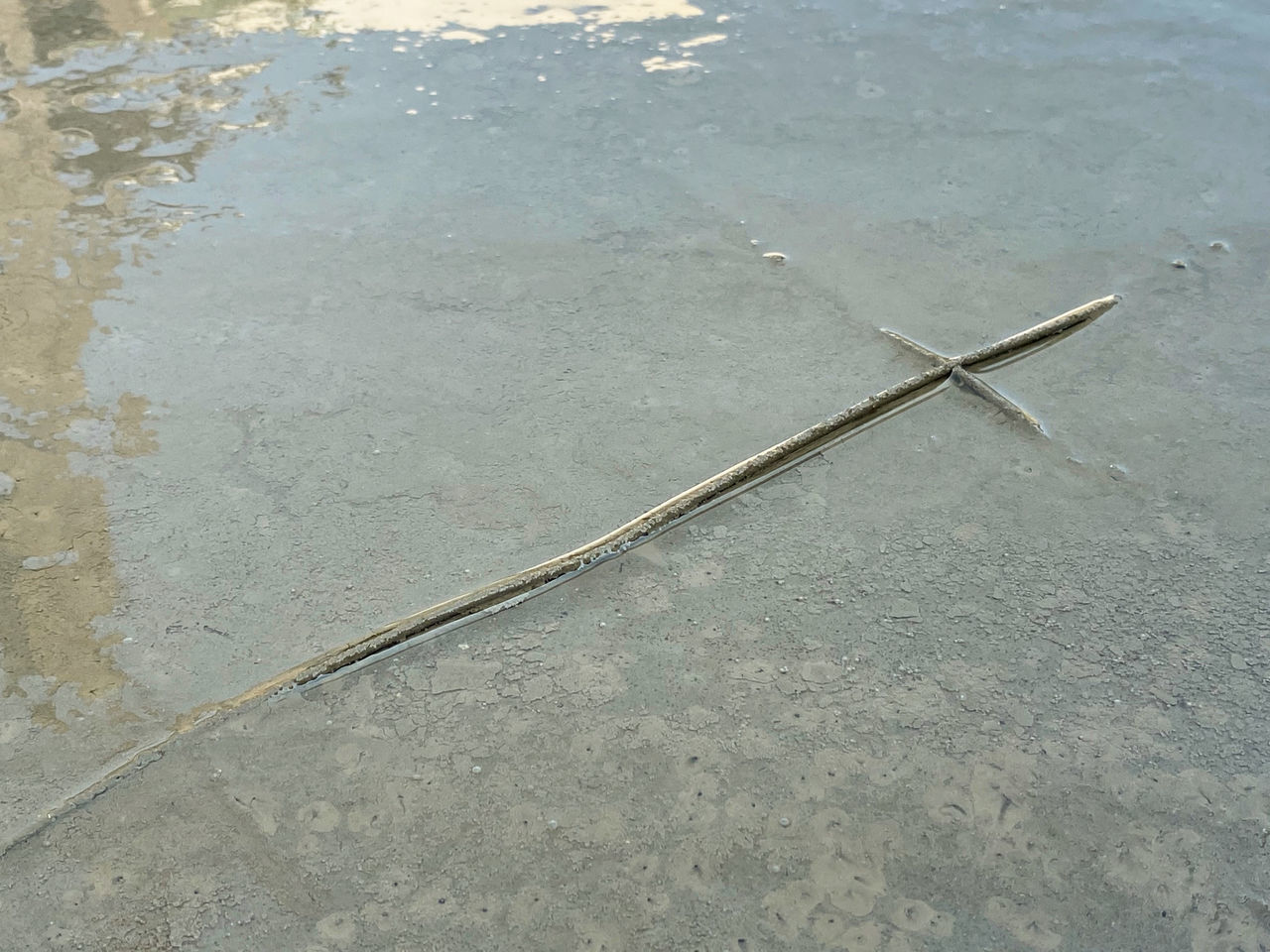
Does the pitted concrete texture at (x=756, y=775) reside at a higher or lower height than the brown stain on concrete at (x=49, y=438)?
lower

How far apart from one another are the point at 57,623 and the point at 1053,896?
141cm

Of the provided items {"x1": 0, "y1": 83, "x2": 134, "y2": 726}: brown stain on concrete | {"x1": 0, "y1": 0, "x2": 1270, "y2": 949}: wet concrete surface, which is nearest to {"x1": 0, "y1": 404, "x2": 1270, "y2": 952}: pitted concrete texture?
{"x1": 0, "y1": 0, "x2": 1270, "y2": 949}: wet concrete surface

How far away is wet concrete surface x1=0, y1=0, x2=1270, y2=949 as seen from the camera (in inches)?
53.2

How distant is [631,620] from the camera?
1.65 metres

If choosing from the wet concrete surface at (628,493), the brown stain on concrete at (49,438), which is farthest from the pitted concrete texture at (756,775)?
the brown stain on concrete at (49,438)

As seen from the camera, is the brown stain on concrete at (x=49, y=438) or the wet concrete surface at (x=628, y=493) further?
the brown stain on concrete at (x=49, y=438)

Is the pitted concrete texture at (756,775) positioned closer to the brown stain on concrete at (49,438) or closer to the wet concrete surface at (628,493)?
the wet concrete surface at (628,493)

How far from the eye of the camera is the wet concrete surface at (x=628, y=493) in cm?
135

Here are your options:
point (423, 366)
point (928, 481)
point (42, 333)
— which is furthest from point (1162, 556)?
point (42, 333)

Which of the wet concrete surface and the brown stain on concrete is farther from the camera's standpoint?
the brown stain on concrete

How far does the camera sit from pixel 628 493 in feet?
6.08

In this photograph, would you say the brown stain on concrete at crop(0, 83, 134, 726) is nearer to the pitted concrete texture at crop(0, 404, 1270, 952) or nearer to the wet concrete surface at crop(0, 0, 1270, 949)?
the wet concrete surface at crop(0, 0, 1270, 949)

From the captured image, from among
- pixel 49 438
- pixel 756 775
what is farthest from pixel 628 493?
pixel 49 438

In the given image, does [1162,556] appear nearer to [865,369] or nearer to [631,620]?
[865,369]
